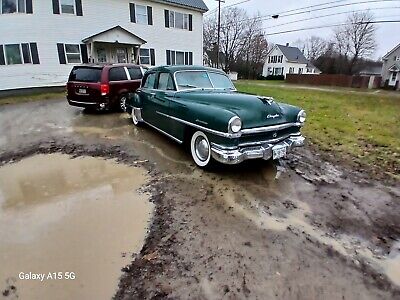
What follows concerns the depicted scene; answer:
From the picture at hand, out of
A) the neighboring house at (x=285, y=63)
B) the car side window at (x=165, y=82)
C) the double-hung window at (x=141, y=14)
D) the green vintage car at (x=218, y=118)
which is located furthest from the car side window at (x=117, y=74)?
the neighboring house at (x=285, y=63)

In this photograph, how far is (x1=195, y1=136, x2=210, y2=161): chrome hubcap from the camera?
4.90 meters

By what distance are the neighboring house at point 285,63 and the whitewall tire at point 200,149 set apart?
61759 millimetres

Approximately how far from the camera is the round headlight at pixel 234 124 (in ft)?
13.6

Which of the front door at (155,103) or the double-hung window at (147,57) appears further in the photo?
the double-hung window at (147,57)

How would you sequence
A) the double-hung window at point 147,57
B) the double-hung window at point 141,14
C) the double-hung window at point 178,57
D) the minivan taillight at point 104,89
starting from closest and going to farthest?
the minivan taillight at point 104,89 < the double-hung window at point 141,14 < the double-hung window at point 147,57 < the double-hung window at point 178,57

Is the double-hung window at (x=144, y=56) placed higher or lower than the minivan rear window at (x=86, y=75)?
higher

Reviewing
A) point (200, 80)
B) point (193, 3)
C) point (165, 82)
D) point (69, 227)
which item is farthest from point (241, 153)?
point (193, 3)

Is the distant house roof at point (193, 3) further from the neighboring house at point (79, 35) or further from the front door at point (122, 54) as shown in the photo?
the front door at point (122, 54)

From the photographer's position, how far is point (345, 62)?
181ft

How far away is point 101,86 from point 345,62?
58543 millimetres

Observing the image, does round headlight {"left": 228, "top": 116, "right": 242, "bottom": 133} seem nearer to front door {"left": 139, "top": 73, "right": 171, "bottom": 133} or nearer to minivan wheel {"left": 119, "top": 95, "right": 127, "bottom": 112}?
front door {"left": 139, "top": 73, "right": 171, "bottom": 133}

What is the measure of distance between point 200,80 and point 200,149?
1730 mm

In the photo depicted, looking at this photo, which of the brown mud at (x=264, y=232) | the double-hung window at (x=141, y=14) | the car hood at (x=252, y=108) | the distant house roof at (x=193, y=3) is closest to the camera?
the brown mud at (x=264, y=232)

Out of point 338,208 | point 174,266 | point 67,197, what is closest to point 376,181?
point 338,208
